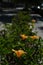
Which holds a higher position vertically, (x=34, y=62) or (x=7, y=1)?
(x=34, y=62)

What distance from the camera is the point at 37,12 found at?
30031mm

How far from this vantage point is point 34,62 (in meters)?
3.41

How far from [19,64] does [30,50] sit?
273 millimetres

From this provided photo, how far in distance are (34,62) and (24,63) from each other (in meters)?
0.16

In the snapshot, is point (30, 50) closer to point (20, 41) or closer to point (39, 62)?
point (39, 62)

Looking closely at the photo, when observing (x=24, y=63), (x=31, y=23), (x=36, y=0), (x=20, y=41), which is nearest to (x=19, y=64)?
(x=24, y=63)

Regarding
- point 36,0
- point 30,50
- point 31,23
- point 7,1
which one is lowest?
point 7,1

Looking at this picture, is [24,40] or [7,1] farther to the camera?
[7,1]

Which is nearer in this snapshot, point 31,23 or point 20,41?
point 20,41

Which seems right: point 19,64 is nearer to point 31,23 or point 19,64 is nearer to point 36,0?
point 31,23

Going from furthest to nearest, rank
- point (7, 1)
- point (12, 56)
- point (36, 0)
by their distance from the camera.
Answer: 1. point (7, 1)
2. point (36, 0)
3. point (12, 56)

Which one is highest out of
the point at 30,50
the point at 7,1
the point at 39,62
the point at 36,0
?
the point at 30,50

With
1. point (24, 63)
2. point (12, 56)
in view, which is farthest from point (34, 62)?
point (12, 56)

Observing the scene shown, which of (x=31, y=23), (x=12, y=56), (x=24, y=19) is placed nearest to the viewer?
(x=12, y=56)
